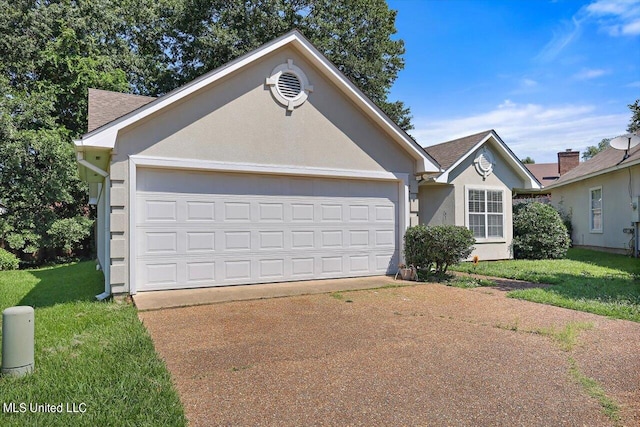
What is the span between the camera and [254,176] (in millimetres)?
8664

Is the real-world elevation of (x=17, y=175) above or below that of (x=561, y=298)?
above

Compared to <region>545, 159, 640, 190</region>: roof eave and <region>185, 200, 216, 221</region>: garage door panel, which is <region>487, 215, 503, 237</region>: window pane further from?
<region>185, 200, 216, 221</region>: garage door panel

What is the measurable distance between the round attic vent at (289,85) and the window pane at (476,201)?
313 inches

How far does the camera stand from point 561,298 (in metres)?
7.48

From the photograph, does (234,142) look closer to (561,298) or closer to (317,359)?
(317,359)

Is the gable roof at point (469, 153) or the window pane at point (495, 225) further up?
the gable roof at point (469, 153)

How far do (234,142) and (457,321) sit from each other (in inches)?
216

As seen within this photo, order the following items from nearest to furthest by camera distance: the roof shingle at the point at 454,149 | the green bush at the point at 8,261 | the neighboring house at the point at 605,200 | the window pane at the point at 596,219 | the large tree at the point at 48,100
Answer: the roof shingle at the point at 454,149
the green bush at the point at 8,261
the neighboring house at the point at 605,200
the large tree at the point at 48,100
the window pane at the point at 596,219

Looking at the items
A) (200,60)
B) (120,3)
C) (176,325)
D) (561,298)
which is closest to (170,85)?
(200,60)

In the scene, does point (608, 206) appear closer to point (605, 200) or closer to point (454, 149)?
point (605, 200)

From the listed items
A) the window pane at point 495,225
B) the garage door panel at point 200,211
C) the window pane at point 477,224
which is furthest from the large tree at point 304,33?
the garage door panel at point 200,211

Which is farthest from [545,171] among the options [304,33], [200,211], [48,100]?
[200,211]

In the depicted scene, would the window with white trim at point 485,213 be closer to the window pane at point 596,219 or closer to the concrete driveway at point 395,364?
the window pane at point 596,219

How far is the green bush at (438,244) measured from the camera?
9359mm
